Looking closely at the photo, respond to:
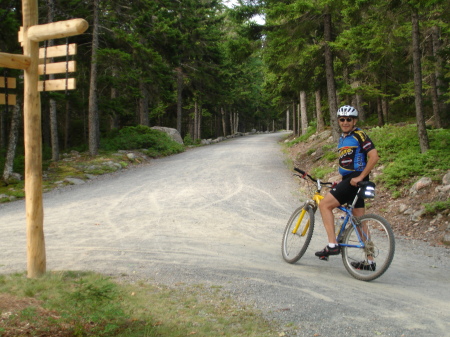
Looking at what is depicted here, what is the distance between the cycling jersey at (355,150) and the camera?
208 inches

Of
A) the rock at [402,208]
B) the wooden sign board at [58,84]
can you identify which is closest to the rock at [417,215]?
the rock at [402,208]

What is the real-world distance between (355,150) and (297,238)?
63.9 inches

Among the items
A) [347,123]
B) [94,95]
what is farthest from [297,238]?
→ [94,95]

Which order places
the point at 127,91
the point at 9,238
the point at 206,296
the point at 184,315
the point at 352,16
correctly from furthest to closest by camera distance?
the point at 127,91
the point at 352,16
the point at 9,238
the point at 206,296
the point at 184,315

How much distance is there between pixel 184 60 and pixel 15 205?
23.5 metres

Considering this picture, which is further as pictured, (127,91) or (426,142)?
(127,91)

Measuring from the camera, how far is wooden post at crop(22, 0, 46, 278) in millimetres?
5090

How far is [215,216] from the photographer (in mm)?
9227

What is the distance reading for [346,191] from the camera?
532 centimetres

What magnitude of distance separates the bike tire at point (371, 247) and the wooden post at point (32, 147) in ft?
13.3

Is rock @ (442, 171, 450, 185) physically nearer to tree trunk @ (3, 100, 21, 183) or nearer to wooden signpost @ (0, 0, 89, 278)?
wooden signpost @ (0, 0, 89, 278)

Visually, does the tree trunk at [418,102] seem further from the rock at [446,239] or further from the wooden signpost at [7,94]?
the wooden signpost at [7,94]

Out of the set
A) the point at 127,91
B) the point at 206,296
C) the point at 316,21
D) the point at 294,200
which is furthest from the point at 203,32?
the point at 206,296

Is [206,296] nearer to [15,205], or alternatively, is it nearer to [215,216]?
[215,216]
